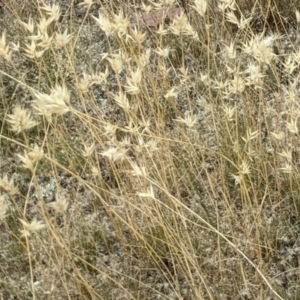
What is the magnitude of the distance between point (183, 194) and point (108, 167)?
0.29m

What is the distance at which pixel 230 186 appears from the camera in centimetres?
187

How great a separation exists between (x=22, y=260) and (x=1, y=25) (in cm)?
144

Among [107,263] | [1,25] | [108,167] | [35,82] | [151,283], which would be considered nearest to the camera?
[151,283]

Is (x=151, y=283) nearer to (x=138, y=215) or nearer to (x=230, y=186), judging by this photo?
(x=138, y=215)

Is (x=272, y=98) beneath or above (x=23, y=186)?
above

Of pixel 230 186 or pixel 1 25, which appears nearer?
pixel 230 186

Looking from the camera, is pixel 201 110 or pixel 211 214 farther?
pixel 201 110

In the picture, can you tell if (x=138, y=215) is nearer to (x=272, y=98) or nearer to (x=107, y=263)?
(x=107, y=263)

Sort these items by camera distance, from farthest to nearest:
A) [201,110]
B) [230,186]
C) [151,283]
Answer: [201,110]
[230,186]
[151,283]

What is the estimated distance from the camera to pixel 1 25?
113 inches

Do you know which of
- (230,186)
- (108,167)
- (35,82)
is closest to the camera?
(230,186)

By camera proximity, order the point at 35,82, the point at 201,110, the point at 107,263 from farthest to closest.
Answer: the point at 35,82
the point at 201,110
the point at 107,263

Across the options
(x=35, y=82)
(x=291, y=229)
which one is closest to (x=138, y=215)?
(x=291, y=229)

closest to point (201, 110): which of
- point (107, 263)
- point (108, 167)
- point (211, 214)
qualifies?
point (108, 167)
